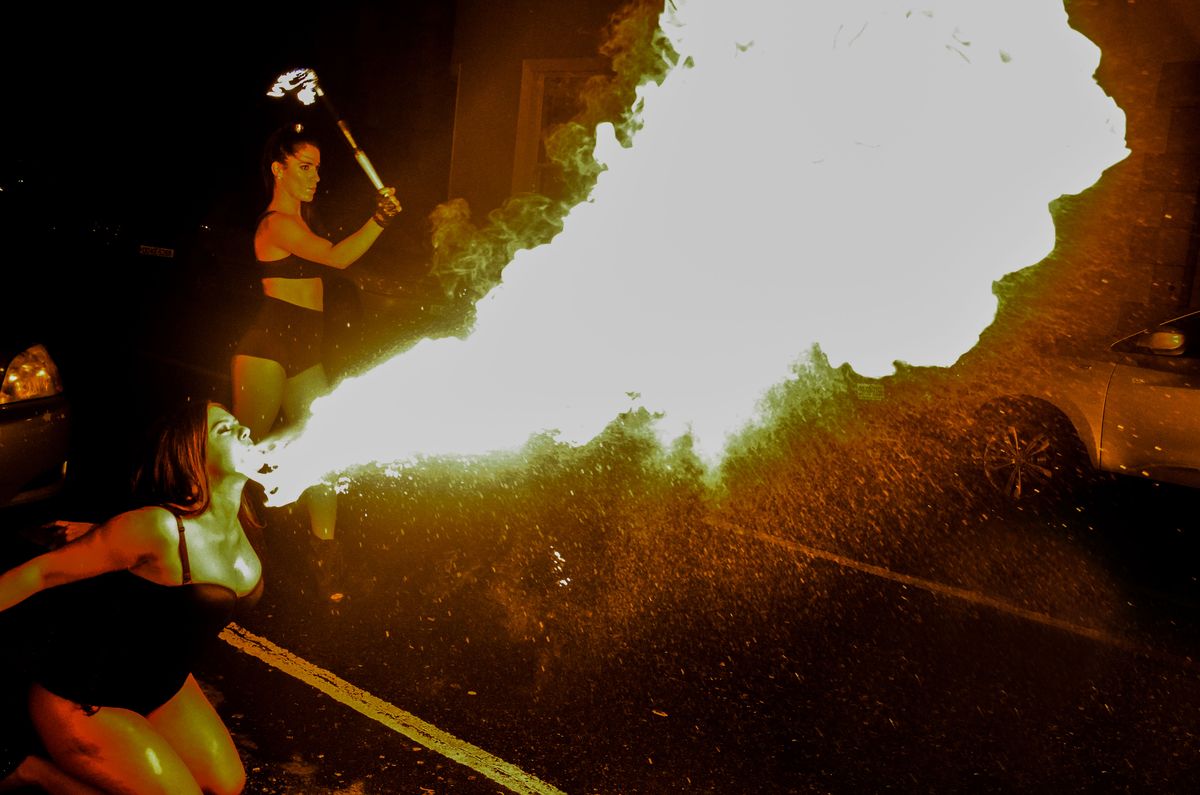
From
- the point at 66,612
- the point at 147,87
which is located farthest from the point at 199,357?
the point at 147,87

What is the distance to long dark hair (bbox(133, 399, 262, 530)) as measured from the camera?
2.99 m

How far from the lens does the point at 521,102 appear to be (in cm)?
1273

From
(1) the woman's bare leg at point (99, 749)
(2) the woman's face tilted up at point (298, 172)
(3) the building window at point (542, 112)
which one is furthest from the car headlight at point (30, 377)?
(3) the building window at point (542, 112)

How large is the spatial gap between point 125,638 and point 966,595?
4.45 m

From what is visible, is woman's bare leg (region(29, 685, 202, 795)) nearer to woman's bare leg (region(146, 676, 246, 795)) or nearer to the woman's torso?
woman's bare leg (region(146, 676, 246, 795))

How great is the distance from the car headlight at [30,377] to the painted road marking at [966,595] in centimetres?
397

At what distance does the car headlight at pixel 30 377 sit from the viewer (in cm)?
490

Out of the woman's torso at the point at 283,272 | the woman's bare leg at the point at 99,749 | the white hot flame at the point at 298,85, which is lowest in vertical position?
the woman's bare leg at the point at 99,749

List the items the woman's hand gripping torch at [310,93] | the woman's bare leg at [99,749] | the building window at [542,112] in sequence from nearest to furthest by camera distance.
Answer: the woman's bare leg at [99,749] < the woman's hand gripping torch at [310,93] < the building window at [542,112]

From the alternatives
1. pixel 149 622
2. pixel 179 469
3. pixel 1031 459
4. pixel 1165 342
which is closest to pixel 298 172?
pixel 179 469

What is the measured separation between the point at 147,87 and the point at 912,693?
18155mm

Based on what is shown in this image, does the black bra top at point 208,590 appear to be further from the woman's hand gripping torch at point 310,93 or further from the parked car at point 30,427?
the woman's hand gripping torch at point 310,93

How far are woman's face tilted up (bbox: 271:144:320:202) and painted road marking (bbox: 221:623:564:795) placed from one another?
2.21 m

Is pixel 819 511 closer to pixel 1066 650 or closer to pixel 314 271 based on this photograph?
pixel 1066 650
